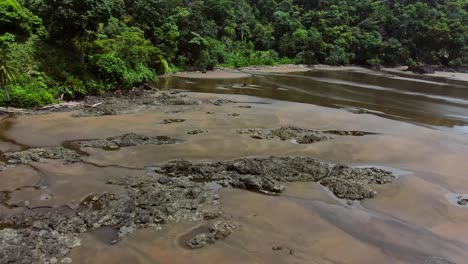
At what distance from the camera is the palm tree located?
73.8 ft

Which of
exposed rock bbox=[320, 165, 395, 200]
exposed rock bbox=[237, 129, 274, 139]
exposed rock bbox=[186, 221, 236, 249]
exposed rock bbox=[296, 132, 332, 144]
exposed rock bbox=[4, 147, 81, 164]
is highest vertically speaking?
exposed rock bbox=[4, 147, 81, 164]

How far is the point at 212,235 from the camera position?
10930 millimetres

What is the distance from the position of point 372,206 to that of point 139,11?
4400 cm

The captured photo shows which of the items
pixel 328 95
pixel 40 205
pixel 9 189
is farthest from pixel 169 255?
pixel 328 95

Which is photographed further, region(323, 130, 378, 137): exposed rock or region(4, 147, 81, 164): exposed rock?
region(323, 130, 378, 137): exposed rock

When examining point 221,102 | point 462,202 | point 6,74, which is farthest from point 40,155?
point 462,202

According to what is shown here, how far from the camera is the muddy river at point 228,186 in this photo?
1053 cm

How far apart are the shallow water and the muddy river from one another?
212cm

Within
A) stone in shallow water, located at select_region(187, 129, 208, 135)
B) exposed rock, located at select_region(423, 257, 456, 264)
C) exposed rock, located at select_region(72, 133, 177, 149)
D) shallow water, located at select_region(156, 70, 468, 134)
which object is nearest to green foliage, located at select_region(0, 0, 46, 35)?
shallow water, located at select_region(156, 70, 468, 134)

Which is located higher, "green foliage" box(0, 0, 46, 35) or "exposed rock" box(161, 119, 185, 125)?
"green foliage" box(0, 0, 46, 35)

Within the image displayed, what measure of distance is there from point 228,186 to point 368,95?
87.8 ft

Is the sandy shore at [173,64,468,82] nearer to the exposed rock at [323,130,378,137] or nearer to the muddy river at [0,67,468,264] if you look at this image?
the muddy river at [0,67,468,264]

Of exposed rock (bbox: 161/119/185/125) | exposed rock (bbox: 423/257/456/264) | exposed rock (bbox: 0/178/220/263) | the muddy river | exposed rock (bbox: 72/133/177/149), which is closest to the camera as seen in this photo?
exposed rock (bbox: 0/178/220/263)

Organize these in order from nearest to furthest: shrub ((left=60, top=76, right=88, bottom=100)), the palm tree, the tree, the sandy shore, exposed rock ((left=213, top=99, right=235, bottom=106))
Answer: the palm tree < shrub ((left=60, top=76, right=88, bottom=100)) < the tree < exposed rock ((left=213, top=99, right=235, bottom=106)) < the sandy shore
